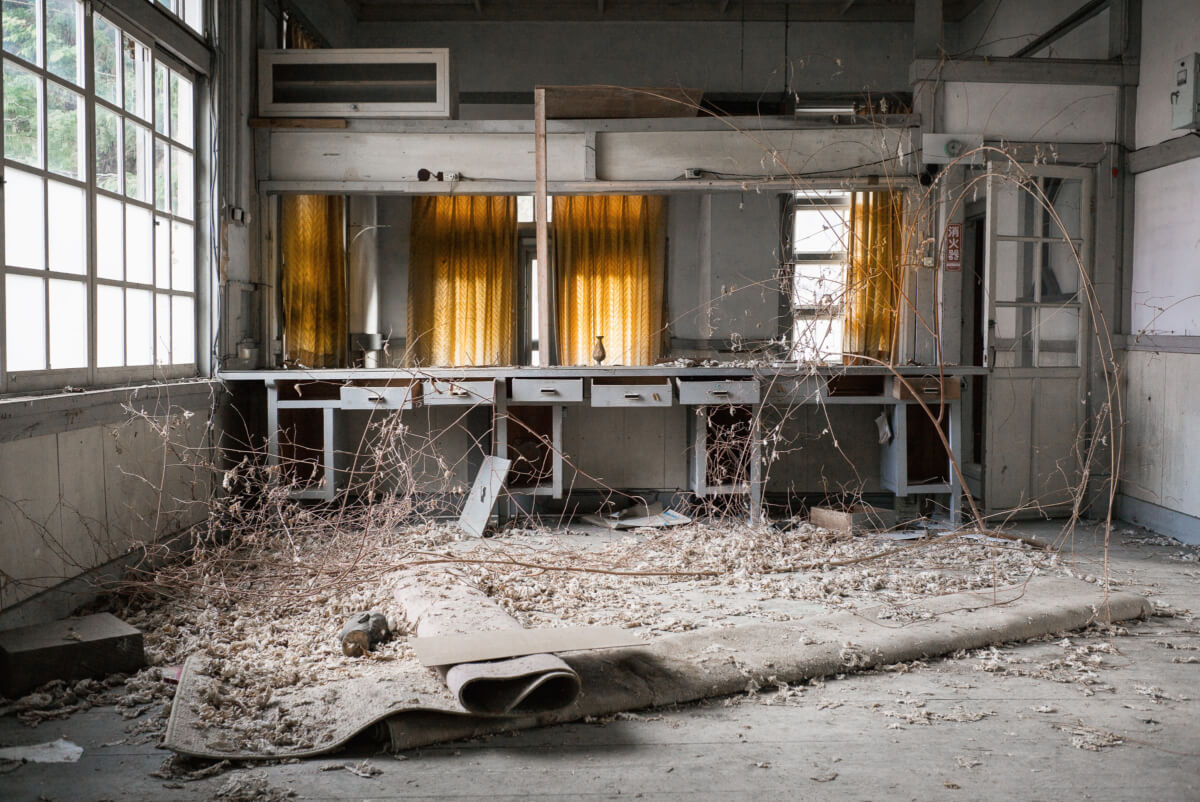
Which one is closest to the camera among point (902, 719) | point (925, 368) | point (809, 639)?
point (902, 719)

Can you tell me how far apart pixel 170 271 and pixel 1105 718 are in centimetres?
476

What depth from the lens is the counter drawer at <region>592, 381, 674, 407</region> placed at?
19.0ft

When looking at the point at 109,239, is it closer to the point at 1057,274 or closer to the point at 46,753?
the point at 46,753

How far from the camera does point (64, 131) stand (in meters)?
4.07

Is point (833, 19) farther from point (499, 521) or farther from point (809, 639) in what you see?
point (809, 639)

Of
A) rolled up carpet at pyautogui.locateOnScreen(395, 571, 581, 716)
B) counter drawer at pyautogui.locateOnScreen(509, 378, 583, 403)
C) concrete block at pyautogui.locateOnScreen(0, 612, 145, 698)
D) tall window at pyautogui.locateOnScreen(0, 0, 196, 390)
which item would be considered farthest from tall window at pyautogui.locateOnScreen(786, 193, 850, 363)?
concrete block at pyautogui.locateOnScreen(0, 612, 145, 698)

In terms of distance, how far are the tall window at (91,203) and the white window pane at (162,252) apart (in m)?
0.01

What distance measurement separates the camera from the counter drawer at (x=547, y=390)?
5828mm

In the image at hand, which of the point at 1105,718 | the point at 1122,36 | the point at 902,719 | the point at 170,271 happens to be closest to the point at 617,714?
the point at 902,719

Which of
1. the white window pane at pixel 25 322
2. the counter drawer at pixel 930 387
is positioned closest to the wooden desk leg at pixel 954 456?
the counter drawer at pixel 930 387

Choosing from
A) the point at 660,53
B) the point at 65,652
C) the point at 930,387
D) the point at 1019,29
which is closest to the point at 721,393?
the point at 930,387

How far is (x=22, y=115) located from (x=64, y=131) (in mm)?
304

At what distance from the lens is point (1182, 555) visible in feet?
17.1

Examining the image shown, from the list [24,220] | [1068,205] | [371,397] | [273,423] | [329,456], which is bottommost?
[329,456]
